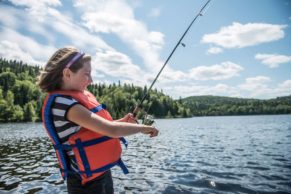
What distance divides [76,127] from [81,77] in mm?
562

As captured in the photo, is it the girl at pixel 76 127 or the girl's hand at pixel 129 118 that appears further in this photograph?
the girl's hand at pixel 129 118

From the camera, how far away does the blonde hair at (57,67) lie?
2936 millimetres

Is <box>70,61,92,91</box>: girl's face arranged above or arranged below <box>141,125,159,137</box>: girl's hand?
above

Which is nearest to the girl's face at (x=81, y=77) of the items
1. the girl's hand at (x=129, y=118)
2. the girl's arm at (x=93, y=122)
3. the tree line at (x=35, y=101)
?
the girl's arm at (x=93, y=122)

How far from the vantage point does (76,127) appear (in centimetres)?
288

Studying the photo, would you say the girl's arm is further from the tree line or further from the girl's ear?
the tree line

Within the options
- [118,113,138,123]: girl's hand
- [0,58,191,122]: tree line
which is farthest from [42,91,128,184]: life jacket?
[0,58,191,122]: tree line

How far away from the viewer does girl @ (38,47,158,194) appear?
2781mm

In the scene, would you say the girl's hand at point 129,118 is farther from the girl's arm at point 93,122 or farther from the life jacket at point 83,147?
the girl's arm at point 93,122

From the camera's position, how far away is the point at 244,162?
14.5m

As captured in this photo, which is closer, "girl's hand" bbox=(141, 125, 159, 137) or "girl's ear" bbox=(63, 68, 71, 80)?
"girl's ear" bbox=(63, 68, 71, 80)

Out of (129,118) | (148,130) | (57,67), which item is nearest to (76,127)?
(57,67)

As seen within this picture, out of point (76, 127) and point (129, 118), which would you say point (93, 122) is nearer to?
point (76, 127)

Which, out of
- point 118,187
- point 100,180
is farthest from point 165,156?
point 100,180
